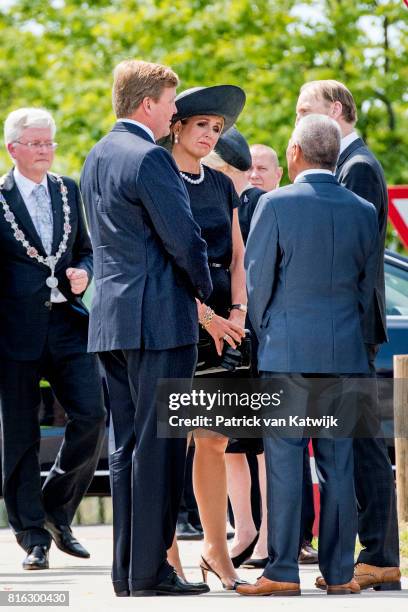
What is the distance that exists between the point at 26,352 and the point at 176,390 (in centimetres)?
162

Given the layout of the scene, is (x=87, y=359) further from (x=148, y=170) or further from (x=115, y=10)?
(x=115, y=10)

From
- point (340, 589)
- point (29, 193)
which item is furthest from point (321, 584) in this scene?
point (29, 193)

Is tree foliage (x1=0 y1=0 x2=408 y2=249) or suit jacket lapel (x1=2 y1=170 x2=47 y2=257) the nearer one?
suit jacket lapel (x1=2 y1=170 x2=47 y2=257)

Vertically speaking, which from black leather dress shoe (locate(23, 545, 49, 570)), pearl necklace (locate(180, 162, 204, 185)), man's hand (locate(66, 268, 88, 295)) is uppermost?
pearl necklace (locate(180, 162, 204, 185))

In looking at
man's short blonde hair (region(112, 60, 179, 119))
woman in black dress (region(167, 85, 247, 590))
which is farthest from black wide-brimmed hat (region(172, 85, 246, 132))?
man's short blonde hair (region(112, 60, 179, 119))

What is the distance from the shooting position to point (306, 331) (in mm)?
5621

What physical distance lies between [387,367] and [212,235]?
129 inches

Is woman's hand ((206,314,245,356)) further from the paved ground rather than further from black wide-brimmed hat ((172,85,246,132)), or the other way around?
the paved ground

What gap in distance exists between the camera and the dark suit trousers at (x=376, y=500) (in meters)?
6.03

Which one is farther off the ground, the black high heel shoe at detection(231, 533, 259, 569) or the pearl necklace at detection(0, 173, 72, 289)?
the pearl necklace at detection(0, 173, 72, 289)

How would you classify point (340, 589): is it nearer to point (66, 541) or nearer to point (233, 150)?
point (66, 541)

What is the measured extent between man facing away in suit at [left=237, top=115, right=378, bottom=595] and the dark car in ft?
11.1

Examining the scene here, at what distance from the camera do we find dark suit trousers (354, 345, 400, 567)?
6031 mm

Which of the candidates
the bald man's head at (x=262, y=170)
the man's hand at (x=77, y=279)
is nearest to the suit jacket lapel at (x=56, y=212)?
the man's hand at (x=77, y=279)
